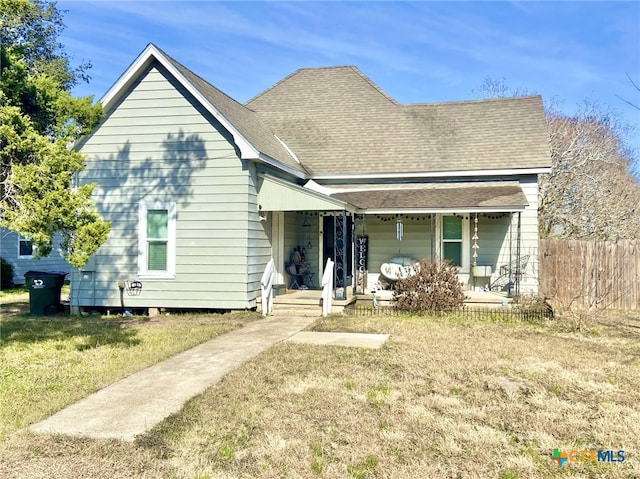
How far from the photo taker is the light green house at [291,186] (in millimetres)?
12047

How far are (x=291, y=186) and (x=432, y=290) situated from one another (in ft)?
13.8

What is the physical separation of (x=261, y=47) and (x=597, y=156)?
1714 centimetres

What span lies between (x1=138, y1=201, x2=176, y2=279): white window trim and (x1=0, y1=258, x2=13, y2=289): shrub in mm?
10363

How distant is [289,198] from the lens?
40.1 feet

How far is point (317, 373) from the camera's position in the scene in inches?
267

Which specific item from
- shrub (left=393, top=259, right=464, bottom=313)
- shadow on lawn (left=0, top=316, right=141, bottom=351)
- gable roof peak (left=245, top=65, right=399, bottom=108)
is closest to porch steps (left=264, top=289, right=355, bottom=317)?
shrub (left=393, top=259, right=464, bottom=313)

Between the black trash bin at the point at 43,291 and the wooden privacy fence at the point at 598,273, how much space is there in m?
13.2

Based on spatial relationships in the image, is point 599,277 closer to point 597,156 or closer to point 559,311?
point 559,311

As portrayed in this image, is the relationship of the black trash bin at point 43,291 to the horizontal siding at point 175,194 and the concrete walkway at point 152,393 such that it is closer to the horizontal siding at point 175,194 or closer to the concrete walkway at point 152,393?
the horizontal siding at point 175,194

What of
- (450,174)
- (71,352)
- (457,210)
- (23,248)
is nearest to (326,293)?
(457,210)

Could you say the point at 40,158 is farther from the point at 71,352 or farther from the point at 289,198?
the point at 289,198

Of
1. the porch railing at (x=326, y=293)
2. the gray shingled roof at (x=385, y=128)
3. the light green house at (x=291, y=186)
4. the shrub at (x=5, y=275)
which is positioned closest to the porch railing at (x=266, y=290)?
the light green house at (x=291, y=186)

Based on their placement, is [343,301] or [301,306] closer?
[301,306]

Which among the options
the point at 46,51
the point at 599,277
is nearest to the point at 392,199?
the point at 599,277
